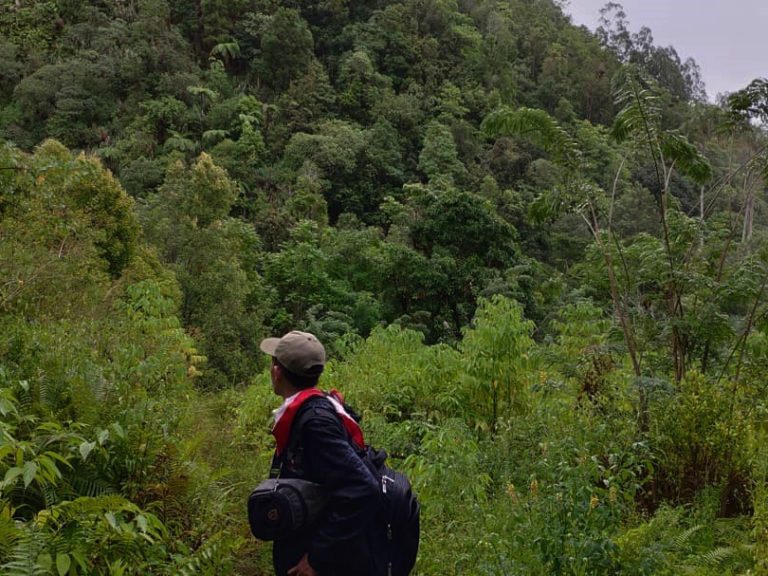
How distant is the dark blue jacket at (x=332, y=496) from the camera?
6.24ft

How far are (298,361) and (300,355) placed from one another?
23mm

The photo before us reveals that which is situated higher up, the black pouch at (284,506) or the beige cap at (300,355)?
the beige cap at (300,355)

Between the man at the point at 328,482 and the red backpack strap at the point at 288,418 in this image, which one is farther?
the red backpack strap at the point at 288,418

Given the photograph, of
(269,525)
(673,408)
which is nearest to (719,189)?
(673,408)

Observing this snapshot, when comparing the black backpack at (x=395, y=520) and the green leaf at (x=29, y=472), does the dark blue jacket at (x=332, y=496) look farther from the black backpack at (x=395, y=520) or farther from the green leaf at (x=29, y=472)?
the green leaf at (x=29, y=472)

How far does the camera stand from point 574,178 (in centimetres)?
597

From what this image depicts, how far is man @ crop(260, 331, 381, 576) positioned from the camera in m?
1.90

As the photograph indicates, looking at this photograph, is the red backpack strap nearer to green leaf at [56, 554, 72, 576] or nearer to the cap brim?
the cap brim

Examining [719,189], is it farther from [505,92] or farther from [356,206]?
[505,92]

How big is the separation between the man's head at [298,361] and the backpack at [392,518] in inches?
3.9

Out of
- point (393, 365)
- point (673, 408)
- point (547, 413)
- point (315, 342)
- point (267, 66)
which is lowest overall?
point (393, 365)

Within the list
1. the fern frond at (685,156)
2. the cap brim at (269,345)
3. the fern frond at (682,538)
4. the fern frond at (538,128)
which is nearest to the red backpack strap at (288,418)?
the cap brim at (269,345)

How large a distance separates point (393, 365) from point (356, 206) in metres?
21.2

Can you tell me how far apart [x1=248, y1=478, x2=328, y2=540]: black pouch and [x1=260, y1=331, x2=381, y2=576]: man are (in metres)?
0.04
